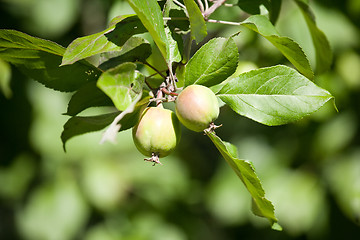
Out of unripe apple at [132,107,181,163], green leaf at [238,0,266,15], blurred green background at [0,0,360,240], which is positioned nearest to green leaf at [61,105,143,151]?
unripe apple at [132,107,181,163]

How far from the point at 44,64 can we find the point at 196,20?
0.91ft

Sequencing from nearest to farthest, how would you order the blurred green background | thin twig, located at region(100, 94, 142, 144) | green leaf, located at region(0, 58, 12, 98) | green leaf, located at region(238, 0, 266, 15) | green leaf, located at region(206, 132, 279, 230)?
thin twig, located at region(100, 94, 142, 144) < green leaf, located at region(206, 132, 279, 230) < green leaf, located at region(238, 0, 266, 15) < green leaf, located at region(0, 58, 12, 98) < the blurred green background

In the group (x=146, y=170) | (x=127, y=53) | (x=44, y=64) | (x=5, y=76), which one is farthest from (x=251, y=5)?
(x=146, y=170)

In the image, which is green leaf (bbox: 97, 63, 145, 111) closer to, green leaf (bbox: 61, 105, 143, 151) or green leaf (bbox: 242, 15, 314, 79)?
green leaf (bbox: 61, 105, 143, 151)

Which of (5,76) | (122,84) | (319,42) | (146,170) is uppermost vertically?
(122,84)

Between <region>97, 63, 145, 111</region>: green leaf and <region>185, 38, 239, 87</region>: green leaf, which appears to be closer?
<region>97, 63, 145, 111</region>: green leaf

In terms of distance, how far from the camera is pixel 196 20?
2.47 ft

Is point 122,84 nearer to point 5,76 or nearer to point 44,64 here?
point 44,64

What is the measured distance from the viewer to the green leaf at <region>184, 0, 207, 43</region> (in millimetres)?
722

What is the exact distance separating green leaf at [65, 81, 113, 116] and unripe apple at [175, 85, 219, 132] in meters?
0.16

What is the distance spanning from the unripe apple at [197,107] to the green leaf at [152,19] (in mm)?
72

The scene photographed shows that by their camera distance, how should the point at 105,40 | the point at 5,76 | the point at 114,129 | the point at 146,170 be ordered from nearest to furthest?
1. the point at 114,129
2. the point at 105,40
3. the point at 5,76
4. the point at 146,170

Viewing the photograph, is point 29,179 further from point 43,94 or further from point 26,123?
point 43,94

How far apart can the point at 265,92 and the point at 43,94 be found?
140cm
